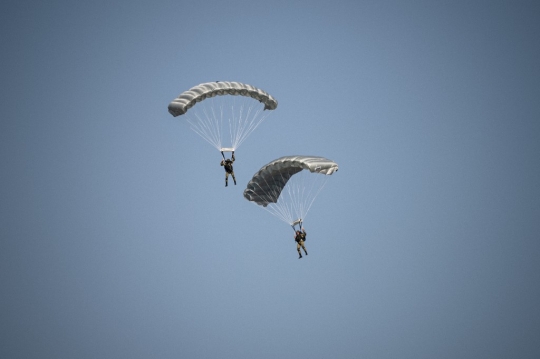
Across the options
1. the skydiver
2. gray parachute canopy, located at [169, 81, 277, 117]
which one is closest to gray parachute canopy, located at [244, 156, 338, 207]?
the skydiver

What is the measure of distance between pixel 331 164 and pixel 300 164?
1387mm

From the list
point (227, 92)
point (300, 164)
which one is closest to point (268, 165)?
point (300, 164)

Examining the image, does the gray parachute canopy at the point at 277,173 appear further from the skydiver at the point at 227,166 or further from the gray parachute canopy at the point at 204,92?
the gray parachute canopy at the point at 204,92

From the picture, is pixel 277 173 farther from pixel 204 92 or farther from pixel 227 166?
pixel 204 92

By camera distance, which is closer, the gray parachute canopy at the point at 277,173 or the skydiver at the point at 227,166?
the gray parachute canopy at the point at 277,173

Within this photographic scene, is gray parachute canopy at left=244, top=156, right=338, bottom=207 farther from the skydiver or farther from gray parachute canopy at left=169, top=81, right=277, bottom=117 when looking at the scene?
gray parachute canopy at left=169, top=81, right=277, bottom=117

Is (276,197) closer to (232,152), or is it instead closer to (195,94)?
(232,152)

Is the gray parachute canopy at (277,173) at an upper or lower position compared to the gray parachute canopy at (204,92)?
lower

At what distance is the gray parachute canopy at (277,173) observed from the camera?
3167 centimetres

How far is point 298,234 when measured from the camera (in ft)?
111

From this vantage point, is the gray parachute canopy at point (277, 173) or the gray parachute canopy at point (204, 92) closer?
the gray parachute canopy at point (277, 173)

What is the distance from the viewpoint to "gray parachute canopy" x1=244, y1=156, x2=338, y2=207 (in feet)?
104

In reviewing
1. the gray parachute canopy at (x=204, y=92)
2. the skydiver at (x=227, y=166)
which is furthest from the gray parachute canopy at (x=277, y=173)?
the gray parachute canopy at (x=204, y=92)

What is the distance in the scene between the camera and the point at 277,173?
34062mm
